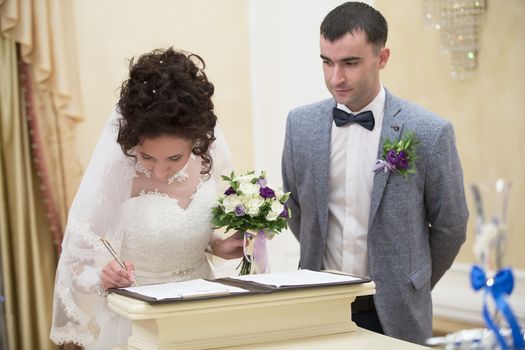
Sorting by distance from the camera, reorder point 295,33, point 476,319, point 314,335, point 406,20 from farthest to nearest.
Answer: point 295,33 < point 406,20 < point 476,319 < point 314,335

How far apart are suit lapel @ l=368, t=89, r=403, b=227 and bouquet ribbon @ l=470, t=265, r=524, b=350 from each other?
1.70 metres

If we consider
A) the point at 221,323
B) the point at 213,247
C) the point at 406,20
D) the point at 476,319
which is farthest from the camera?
the point at 406,20

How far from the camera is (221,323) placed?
6.95ft

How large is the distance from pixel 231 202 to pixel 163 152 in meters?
0.32

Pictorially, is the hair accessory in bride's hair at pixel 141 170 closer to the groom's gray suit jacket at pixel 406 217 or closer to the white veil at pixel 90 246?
the white veil at pixel 90 246

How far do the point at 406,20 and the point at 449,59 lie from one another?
471 mm

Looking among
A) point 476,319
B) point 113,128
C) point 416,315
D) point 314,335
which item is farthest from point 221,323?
point 476,319

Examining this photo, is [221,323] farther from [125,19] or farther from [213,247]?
[125,19]

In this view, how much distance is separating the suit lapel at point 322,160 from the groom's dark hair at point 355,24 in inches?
15.4

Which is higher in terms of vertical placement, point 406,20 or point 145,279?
point 406,20

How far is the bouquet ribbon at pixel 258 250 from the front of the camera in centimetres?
283

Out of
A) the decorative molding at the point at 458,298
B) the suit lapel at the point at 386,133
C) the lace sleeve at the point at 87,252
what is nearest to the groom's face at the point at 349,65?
the suit lapel at the point at 386,133

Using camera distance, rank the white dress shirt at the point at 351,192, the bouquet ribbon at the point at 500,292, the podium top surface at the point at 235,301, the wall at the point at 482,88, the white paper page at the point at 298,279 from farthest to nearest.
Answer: the wall at the point at 482,88
the white dress shirt at the point at 351,192
the white paper page at the point at 298,279
the podium top surface at the point at 235,301
the bouquet ribbon at the point at 500,292

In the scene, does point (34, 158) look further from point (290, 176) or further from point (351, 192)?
point (351, 192)
